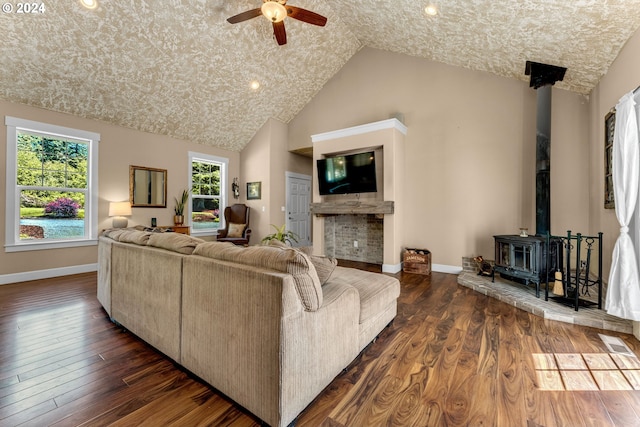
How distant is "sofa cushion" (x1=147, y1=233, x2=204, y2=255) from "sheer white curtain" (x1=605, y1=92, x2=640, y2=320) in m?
3.40

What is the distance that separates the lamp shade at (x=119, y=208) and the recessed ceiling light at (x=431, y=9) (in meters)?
5.42

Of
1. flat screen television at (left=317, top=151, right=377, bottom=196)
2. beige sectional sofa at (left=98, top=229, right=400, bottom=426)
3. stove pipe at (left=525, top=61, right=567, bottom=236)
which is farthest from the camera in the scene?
flat screen television at (left=317, top=151, right=377, bottom=196)

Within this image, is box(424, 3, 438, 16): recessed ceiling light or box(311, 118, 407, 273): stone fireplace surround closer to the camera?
box(424, 3, 438, 16): recessed ceiling light

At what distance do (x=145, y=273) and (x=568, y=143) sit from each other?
17.6 feet

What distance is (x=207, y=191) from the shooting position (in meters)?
6.33

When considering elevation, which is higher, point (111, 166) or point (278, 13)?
point (278, 13)

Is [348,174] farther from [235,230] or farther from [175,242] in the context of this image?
[175,242]

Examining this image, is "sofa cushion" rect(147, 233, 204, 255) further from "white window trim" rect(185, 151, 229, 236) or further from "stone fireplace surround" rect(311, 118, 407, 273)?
"white window trim" rect(185, 151, 229, 236)

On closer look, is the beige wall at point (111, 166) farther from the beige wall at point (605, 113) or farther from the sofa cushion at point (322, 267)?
the beige wall at point (605, 113)

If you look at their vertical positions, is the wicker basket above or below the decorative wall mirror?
below

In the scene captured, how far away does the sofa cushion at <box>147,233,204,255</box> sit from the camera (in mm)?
1835

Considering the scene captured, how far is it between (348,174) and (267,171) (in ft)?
6.98

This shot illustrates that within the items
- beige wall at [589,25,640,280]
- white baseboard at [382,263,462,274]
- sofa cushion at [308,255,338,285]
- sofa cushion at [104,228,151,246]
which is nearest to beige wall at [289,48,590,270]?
white baseboard at [382,263,462,274]

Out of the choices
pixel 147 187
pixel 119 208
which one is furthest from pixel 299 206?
pixel 119 208
